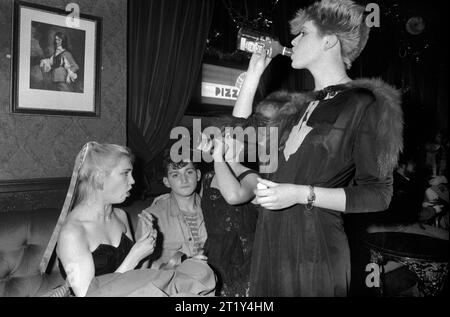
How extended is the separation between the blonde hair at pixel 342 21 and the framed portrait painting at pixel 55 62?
186cm

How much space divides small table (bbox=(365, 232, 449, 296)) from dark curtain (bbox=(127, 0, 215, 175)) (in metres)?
2.09

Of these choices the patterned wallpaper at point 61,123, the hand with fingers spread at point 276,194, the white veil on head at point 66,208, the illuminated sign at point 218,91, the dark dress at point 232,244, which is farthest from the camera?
the illuminated sign at point 218,91

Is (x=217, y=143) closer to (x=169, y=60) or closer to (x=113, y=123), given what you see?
(x=113, y=123)

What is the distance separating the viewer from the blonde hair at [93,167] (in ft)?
6.07

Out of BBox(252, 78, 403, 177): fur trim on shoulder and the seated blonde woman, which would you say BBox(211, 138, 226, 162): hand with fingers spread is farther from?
the seated blonde woman

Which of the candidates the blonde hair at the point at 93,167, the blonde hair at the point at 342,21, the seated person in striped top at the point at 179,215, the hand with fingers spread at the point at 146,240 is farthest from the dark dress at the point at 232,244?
the blonde hair at the point at 342,21

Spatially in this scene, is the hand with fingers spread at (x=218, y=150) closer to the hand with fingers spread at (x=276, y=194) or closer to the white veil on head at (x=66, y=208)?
the hand with fingers spread at (x=276, y=194)

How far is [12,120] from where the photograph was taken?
7.50ft

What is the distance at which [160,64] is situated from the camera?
3064mm

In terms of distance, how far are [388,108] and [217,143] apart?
586 millimetres

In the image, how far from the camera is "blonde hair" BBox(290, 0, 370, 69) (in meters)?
1.19

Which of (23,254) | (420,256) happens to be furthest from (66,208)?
(420,256)

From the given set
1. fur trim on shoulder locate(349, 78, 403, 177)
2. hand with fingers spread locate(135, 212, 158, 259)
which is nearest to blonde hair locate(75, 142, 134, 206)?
hand with fingers spread locate(135, 212, 158, 259)

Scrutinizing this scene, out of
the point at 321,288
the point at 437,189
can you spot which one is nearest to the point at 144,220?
the point at 321,288
